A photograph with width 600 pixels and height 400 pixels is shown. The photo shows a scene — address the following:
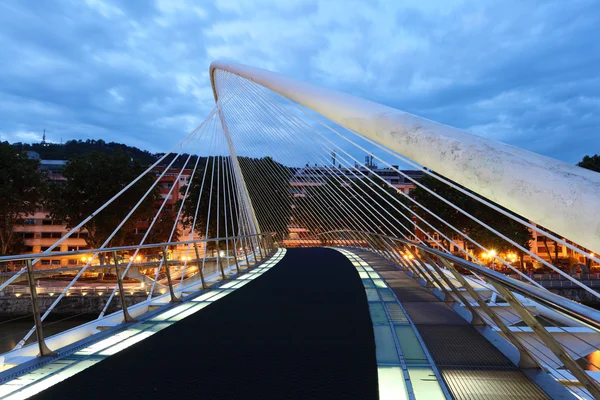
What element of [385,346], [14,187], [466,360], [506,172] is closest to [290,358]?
[385,346]

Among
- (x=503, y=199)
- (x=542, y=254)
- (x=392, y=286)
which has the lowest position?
(x=542, y=254)

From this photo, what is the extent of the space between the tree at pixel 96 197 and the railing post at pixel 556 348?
29.9m

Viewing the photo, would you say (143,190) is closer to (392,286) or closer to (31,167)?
(31,167)

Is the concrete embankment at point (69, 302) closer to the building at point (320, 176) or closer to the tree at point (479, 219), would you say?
the building at point (320, 176)

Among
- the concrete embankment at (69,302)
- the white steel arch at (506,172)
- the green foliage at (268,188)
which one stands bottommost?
the concrete embankment at (69,302)

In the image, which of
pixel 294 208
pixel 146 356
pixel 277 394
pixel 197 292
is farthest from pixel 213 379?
pixel 294 208

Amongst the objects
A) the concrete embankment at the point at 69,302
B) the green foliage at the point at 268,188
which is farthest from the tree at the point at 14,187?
the green foliage at the point at 268,188

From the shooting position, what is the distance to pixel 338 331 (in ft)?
11.6

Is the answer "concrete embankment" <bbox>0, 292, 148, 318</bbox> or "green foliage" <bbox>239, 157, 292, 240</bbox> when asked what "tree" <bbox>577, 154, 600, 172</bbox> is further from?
"concrete embankment" <bbox>0, 292, 148, 318</bbox>

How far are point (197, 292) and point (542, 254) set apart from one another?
5986 centimetres

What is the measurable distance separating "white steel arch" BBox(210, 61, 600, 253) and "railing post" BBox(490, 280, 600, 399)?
1.31 ft

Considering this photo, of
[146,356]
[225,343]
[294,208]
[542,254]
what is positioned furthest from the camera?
[542,254]

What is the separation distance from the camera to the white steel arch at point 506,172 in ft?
5.98

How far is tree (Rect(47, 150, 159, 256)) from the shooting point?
2977cm
